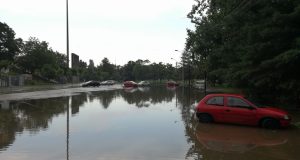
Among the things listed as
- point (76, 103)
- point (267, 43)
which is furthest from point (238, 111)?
point (76, 103)

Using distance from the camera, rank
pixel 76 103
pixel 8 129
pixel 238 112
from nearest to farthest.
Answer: pixel 8 129, pixel 238 112, pixel 76 103

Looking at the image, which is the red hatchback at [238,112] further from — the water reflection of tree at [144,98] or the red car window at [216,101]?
the water reflection of tree at [144,98]

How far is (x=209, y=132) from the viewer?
14.7 meters

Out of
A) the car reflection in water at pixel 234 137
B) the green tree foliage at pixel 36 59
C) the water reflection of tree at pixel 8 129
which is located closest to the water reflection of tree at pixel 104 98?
the water reflection of tree at pixel 8 129

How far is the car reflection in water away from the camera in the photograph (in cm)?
1170

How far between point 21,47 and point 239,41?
88012 millimetres

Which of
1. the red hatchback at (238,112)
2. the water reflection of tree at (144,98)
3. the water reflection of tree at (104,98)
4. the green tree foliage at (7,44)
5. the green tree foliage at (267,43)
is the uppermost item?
the green tree foliage at (7,44)

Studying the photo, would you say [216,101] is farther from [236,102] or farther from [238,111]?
[238,111]

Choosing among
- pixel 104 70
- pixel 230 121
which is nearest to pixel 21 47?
pixel 104 70

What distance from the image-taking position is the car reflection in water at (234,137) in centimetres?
1170

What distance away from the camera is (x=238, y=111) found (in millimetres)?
16469

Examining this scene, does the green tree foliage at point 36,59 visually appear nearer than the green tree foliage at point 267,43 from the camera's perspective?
No

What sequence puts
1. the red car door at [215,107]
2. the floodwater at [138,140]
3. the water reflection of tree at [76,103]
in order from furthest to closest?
the water reflection of tree at [76,103] < the red car door at [215,107] < the floodwater at [138,140]

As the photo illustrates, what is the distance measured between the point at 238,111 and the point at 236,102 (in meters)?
0.40
